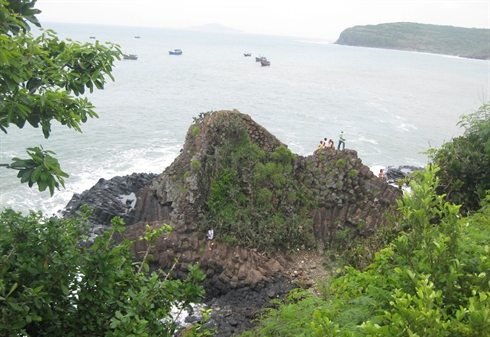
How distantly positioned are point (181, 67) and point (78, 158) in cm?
5146

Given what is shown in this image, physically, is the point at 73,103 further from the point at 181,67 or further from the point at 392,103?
the point at 181,67

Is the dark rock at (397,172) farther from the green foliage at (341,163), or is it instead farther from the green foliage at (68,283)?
the green foliage at (68,283)

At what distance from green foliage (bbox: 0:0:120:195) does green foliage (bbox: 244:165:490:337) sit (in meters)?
3.10

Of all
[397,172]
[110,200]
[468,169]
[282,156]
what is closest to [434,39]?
[397,172]

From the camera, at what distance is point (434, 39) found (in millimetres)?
178250

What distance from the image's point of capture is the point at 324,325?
11.8 ft

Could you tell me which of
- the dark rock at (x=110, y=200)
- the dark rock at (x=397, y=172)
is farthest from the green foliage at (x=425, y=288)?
the dark rock at (x=397, y=172)

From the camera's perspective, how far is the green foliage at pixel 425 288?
10.6 feet

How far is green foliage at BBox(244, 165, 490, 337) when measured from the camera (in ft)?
10.6

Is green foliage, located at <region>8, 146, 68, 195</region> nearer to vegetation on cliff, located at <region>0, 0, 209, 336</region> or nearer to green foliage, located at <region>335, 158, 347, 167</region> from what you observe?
vegetation on cliff, located at <region>0, 0, 209, 336</region>

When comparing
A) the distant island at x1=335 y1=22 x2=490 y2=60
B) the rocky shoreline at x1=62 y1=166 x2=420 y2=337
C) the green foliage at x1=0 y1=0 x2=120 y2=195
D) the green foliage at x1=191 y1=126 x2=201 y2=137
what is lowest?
the rocky shoreline at x1=62 y1=166 x2=420 y2=337

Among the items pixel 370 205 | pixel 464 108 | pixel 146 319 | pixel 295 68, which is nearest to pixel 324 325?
pixel 146 319

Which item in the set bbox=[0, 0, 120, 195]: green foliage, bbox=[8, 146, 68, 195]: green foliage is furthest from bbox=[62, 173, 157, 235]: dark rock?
bbox=[8, 146, 68, 195]: green foliage

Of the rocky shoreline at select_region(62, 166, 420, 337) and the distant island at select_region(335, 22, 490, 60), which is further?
the distant island at select_region(335, 22, 490, 60)
